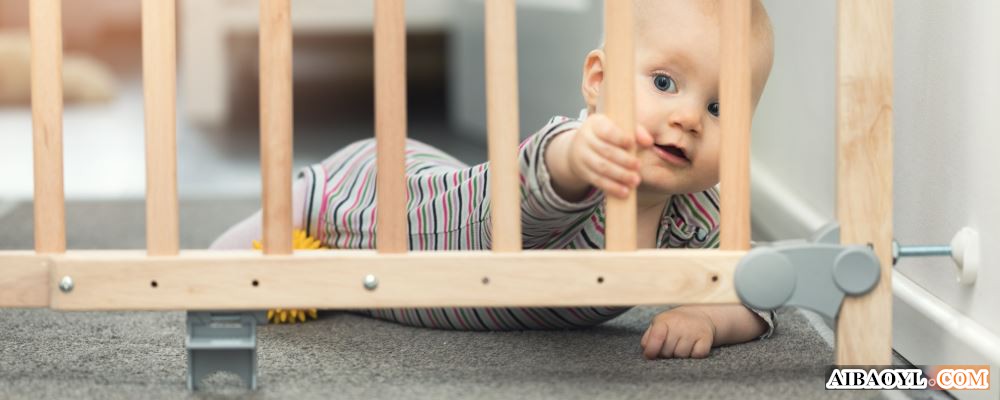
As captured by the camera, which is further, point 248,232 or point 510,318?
point 248,232

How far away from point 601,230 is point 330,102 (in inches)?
96.6

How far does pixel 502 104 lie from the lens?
0.74 metres

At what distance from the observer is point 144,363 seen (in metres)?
0.87

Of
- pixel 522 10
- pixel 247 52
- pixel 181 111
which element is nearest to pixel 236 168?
pixel 522 10

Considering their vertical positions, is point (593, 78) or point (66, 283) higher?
point (593, 78)

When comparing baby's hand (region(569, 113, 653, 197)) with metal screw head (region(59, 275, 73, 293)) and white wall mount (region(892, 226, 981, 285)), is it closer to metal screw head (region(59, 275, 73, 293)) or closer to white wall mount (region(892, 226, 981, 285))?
white wall mount (region(892, 226, 981, 285))

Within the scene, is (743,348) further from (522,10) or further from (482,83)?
(482,83)

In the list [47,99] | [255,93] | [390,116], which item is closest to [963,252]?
[390,116]

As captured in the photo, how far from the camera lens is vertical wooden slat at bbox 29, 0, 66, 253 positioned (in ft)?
2.43

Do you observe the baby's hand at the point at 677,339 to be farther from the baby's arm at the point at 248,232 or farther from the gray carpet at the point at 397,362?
the baby's arm at the point at 248,232

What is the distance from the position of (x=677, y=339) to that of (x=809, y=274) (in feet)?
0.53

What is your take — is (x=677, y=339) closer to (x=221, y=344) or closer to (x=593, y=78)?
(x=593, y=78)

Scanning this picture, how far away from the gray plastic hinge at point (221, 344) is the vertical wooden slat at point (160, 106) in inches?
3.3

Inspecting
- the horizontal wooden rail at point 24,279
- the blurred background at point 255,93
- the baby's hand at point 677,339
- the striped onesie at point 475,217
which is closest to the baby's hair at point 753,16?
the striped onesie at point 475,217
